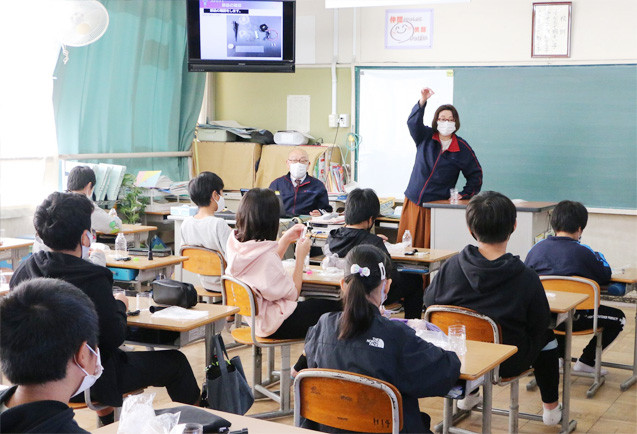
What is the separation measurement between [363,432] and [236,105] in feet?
20.4

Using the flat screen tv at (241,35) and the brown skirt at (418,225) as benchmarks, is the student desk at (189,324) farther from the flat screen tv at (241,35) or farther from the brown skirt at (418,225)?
the flat screen tv at (241,35)

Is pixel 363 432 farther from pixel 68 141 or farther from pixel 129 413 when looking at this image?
pixel 68 141

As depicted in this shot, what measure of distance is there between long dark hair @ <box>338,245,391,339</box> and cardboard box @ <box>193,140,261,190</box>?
5.37 m

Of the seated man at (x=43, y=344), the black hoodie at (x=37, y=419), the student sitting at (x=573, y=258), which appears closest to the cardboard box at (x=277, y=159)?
the student sitting at (x=573, y=258)

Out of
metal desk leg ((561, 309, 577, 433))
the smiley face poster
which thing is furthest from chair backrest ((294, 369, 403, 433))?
the smiley face poster

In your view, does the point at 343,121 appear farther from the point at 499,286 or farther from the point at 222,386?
the point at 222,386

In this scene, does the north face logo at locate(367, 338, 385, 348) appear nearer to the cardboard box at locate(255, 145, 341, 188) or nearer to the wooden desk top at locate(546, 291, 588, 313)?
the wooden desk top at locate(546, 291, 588, 313)

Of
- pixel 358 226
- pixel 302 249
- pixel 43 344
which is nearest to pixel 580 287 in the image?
pixel 358 226

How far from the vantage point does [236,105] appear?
8320 mm

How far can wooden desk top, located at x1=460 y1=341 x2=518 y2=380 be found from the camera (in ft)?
8.55

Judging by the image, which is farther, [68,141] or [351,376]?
[68,141]

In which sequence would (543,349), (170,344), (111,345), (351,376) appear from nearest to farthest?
1. (351,376)
2. (111,345)
3. (170,344)
4. (543,349)

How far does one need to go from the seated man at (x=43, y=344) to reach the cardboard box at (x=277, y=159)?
6003 millimetres

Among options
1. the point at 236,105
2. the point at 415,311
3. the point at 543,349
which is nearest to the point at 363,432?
the point at 543,349
